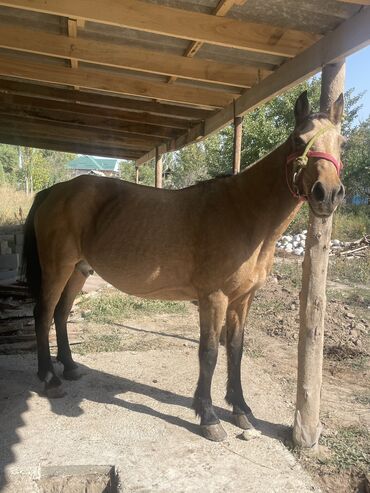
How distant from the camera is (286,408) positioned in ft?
12.1

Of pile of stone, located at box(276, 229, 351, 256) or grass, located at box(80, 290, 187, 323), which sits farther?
pile of stone, located at box(276, 229, 351, 256)

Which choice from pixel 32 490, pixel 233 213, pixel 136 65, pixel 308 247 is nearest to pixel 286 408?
pixel 308 247

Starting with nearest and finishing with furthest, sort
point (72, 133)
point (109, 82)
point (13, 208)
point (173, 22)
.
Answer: point (173, 22)
point (109, 82)
point (72, 133)
point (13, 208)

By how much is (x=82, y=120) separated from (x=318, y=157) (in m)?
5.09

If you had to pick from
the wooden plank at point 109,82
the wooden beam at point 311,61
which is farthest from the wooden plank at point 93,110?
the wooden beam at point 311,61

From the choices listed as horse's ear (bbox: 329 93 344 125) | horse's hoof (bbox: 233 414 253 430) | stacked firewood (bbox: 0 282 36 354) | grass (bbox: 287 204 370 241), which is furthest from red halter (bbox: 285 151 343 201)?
grass (bbox: 287 204 370 241)

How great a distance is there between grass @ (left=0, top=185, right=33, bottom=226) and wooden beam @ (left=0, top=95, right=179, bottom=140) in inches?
278

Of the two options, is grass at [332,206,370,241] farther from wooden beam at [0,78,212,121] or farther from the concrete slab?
the concrete slab

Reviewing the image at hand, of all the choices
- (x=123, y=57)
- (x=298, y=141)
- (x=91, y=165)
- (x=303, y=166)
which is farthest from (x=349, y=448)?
(x=91, y=165)

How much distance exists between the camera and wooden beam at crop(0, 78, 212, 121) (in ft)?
17.6

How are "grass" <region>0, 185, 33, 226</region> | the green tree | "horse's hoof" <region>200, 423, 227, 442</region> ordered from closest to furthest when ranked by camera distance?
"horse's hoof" <region>200, 423, 227, 442</region>, "grass" <region>0, 185, 33, 226</region>, the green tree

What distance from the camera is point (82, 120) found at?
6797 mm

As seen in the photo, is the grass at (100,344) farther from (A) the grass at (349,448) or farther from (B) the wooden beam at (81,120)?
(B) the wooden beam at (81,120)

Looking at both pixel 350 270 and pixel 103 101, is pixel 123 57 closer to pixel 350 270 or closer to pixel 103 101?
pixel 103 101
